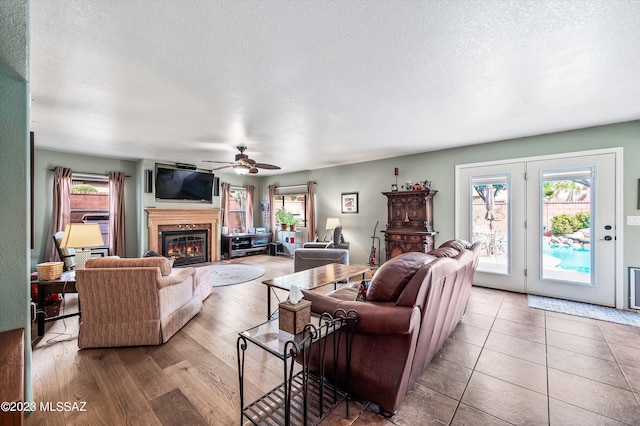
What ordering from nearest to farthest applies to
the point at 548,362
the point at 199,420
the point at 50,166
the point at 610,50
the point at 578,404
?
the point at 199,420 < the point at 578,404 < the point at 610,50 < the point at 548,362 < the point at 50,166

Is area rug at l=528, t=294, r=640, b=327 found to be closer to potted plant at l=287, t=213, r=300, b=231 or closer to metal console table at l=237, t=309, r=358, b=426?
metal console table at l=237, t=309, r=358, b=426

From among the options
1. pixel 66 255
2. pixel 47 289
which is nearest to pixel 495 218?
pixel 47 289

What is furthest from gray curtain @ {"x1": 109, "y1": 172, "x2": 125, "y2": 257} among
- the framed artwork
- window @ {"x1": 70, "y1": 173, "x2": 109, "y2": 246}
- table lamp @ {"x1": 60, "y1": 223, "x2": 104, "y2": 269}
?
the framed artwork

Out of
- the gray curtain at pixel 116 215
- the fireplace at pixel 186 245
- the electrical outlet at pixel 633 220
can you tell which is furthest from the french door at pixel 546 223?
the gray curtain at pixel 116 215

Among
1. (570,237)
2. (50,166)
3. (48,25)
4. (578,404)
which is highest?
(48,25)

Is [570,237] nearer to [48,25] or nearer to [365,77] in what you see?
[365,77]

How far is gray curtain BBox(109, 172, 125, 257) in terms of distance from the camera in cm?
577

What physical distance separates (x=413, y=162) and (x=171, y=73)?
440 cm

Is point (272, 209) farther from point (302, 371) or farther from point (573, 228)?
point (302, 371)

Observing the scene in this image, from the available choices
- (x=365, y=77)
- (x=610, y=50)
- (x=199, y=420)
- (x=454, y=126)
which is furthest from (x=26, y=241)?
(x=454, y=126)

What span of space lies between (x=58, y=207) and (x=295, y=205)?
5.09m

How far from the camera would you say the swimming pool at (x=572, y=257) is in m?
3.71

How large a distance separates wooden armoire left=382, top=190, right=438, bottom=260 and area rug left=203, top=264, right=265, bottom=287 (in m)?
2.73

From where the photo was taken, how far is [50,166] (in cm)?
509
